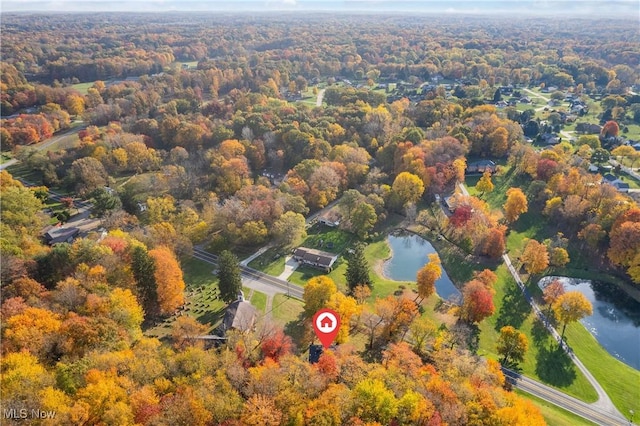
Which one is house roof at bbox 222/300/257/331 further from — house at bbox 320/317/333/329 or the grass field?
the grass field

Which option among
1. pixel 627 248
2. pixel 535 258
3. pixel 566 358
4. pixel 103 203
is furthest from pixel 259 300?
pixel 627 248

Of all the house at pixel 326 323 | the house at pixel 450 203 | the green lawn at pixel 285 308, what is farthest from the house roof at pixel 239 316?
the house at pixel 450 203

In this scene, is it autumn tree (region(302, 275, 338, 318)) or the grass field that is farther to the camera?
autumn tree (region(302, 275, 338, 318))

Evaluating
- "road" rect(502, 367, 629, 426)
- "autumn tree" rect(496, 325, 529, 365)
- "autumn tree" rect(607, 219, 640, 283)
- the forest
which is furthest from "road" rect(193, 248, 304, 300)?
"autumn tree" rect(607, 219, 640, 283)

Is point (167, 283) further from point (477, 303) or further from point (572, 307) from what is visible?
point (572, 307)

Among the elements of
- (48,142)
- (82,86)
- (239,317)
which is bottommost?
(48,142)

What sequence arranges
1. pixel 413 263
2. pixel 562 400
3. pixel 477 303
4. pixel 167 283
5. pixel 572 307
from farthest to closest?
1. pixel 413 263
2. pixel 167 283
3. pixel 477 303
4. pixel 572 307
5. pixel 562 400

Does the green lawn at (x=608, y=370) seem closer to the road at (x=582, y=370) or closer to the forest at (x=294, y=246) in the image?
the forest at (x=294, y=246)
